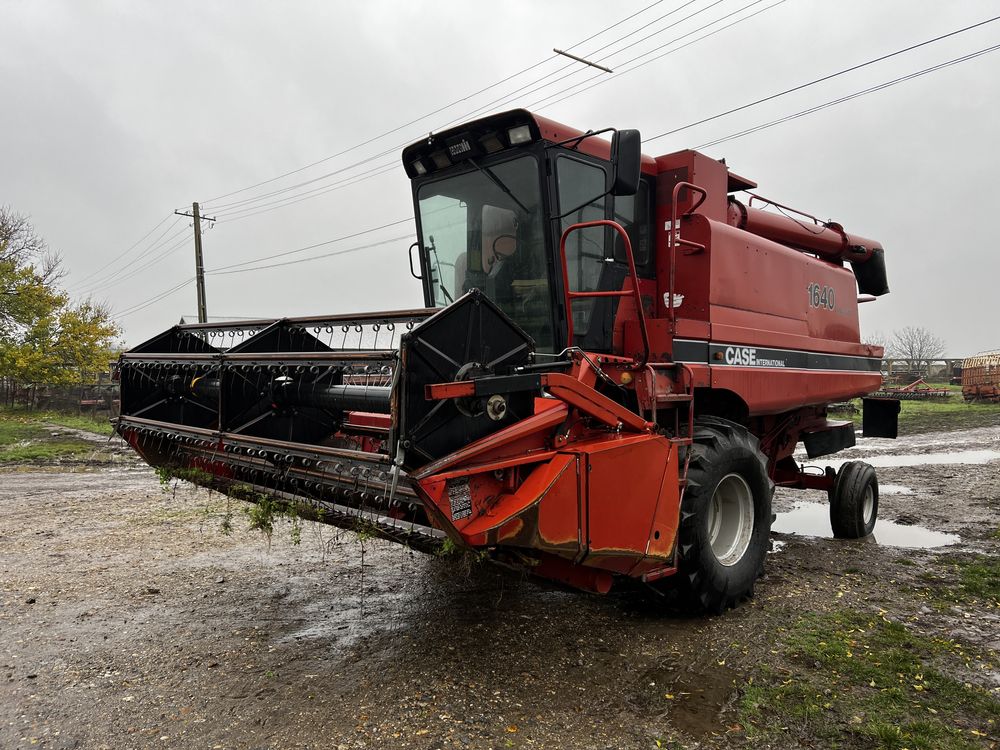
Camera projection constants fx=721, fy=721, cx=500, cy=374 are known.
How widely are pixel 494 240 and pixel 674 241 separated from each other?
3.87 feet

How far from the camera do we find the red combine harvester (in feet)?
10.6

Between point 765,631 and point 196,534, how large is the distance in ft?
16.2

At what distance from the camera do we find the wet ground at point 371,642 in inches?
122

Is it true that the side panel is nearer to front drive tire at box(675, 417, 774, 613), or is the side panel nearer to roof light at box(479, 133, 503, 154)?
front drive tire at box(675, 417, 774, 613)

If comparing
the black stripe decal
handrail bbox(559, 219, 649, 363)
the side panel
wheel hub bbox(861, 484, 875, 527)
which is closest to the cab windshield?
handrail bbox(559, 219, 649, 363)

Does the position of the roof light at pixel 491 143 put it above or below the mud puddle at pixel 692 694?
above

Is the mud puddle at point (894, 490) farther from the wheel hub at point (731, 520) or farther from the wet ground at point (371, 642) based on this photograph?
the wheel hub at point (731, 520)

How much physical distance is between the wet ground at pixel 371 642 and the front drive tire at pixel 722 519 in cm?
22

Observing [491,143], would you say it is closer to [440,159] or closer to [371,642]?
[440,159]

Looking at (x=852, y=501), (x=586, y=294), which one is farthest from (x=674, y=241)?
(x=852, y=501)

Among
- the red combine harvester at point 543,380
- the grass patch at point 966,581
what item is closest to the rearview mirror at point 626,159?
the red combine harvester at point 543,380

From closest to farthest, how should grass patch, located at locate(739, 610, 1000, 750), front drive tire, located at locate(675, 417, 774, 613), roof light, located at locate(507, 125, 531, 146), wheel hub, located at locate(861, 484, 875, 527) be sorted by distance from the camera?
grass patch, located at locate(739, 610, 1000, 750)
front drive tire, located at locate(675, 417, 774, 613)
roof light, located at locate(507, 125, 531, 146)
wheel hub, located at locate(861, 484, 875, 527)

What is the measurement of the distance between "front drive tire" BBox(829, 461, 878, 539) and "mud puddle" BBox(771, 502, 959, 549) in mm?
152

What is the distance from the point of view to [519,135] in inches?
170
